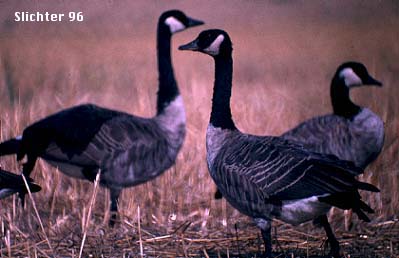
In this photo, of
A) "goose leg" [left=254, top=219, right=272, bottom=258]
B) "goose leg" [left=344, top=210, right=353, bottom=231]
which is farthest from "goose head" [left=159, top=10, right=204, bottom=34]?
"goose leg" [left=254, top=219, right=272, bottom=258]

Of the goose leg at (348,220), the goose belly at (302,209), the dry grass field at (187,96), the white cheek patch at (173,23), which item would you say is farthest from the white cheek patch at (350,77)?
the goose belly at (302,209)

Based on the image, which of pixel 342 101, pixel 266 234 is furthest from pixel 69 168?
pixel 342 101

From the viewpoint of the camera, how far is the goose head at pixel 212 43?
6613 mm

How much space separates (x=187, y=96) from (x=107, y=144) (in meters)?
4.25

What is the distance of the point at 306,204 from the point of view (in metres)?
5.62

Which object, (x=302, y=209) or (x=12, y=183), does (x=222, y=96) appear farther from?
(x=12, y=183)

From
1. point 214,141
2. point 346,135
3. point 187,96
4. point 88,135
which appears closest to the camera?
point 214,141

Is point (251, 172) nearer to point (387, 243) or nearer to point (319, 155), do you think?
point (319, 155)

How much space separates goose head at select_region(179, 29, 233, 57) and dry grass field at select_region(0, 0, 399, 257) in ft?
5.07

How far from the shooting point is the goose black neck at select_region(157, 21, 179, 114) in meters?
8.60

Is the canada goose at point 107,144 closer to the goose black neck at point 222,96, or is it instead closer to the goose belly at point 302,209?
the goose black neck at point 222,96

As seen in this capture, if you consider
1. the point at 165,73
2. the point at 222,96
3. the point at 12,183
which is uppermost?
the point at 165,73

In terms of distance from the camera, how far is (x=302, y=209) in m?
5.67

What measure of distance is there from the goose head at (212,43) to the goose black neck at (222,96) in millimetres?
72
